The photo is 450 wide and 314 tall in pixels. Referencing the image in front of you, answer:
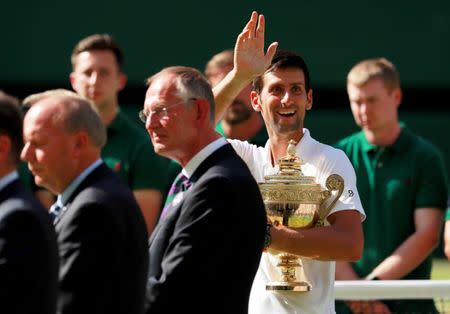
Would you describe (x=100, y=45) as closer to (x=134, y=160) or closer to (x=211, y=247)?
(x=134, y=160)

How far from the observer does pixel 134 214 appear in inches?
164

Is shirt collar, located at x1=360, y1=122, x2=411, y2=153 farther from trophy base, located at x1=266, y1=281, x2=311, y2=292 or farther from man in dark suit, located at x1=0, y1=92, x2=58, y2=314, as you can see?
man in dark suit, located at x1=0, y1=92, x2=58, y2=314

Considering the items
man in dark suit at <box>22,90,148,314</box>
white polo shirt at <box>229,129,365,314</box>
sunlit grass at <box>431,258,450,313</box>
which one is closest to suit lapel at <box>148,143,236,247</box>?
man in dark suit at <box>22,90,148,314</box>

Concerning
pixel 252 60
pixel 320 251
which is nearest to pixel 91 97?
pixel 252 60

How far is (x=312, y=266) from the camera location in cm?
502

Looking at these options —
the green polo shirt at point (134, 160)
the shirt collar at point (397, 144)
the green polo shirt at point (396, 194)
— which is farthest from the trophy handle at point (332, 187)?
the green polo shirt at point (134, 160)

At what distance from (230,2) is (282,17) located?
0.54 metres

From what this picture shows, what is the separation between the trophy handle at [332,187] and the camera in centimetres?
489

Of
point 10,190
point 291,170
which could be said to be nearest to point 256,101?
point 291,170

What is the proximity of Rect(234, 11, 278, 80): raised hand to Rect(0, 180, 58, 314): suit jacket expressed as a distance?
1542 millimetres

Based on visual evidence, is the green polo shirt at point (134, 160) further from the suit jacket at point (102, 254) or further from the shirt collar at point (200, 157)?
the suit jacket at point (102, 254)

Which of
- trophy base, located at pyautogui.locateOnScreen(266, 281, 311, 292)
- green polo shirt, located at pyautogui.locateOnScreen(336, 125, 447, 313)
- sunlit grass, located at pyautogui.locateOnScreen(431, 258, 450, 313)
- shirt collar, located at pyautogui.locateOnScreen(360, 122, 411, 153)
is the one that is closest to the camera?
trophy base, located at pyautogui.locateOnScreen(266, 281, 311, 292)

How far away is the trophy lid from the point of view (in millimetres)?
4895

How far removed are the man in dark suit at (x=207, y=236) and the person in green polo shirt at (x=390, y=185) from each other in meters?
2.30
